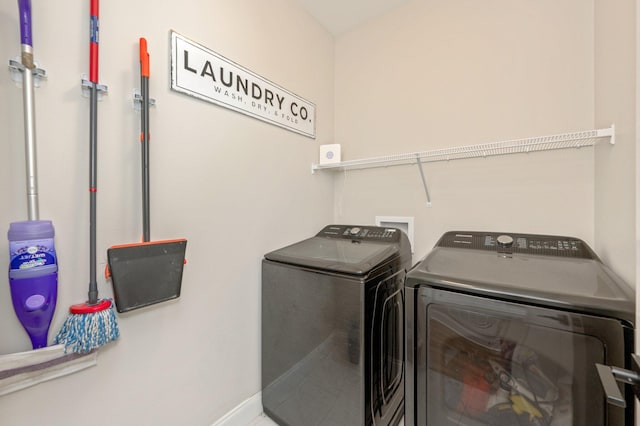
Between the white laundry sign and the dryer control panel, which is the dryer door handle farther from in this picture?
the white laundry sign

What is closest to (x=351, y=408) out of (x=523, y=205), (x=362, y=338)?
(x=362, y=338)

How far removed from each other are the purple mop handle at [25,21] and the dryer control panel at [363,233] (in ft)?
5.60

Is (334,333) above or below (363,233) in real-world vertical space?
below

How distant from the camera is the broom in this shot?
90 centimetres

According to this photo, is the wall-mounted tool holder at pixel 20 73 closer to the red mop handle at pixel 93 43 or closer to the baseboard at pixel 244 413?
the red mop handle at pixel 93 43

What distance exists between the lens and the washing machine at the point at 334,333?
124 cm

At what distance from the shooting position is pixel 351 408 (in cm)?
124

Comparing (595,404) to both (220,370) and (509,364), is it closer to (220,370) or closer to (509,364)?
(509,364)

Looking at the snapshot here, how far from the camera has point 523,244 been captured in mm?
1326

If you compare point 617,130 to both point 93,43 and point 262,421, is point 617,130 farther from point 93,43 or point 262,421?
point 262,421

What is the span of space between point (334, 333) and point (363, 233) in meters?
0.74

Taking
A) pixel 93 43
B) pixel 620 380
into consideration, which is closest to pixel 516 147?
pixel 620 380

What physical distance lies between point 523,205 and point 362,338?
4.09ft

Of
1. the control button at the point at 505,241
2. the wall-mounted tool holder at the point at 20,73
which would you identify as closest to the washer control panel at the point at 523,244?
the control button at the point at 505,241
